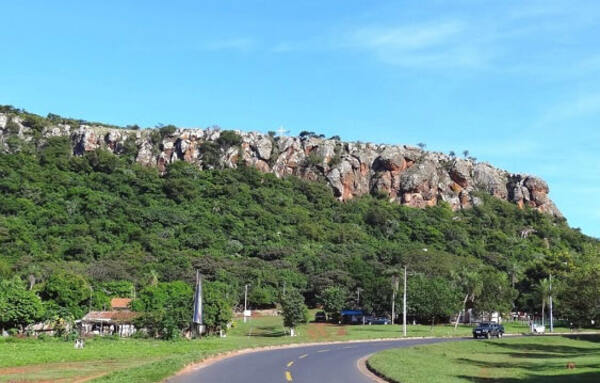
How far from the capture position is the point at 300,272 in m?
109

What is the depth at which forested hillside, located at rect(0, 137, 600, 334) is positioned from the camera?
297 feet

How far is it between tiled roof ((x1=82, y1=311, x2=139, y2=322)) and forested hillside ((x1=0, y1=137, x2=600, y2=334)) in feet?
9.50

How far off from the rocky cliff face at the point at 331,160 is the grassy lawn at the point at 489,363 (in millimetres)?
114941

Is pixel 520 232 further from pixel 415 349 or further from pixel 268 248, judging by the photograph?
pixel 415 349

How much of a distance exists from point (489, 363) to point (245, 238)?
293 ft

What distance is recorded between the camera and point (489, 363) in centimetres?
3694

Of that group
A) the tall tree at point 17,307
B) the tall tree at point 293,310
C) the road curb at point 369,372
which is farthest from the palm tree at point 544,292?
the tall tree at point 17,307

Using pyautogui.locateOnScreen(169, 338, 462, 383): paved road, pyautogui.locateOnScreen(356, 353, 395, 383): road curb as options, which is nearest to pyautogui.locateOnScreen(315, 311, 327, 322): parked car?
pyautogui.locateOnScreen(169, 338, 462, 383): paved road

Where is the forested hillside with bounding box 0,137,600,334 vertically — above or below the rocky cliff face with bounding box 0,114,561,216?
below

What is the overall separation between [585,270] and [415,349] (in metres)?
16.1

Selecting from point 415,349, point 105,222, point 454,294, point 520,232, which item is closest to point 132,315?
point 415,349

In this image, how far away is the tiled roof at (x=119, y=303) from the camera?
264ft

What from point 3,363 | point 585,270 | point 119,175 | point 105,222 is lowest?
point 3,363

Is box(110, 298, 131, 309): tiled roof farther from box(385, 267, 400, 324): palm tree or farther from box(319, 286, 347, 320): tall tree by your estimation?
box(385, 267, 400, 324): palm tree
